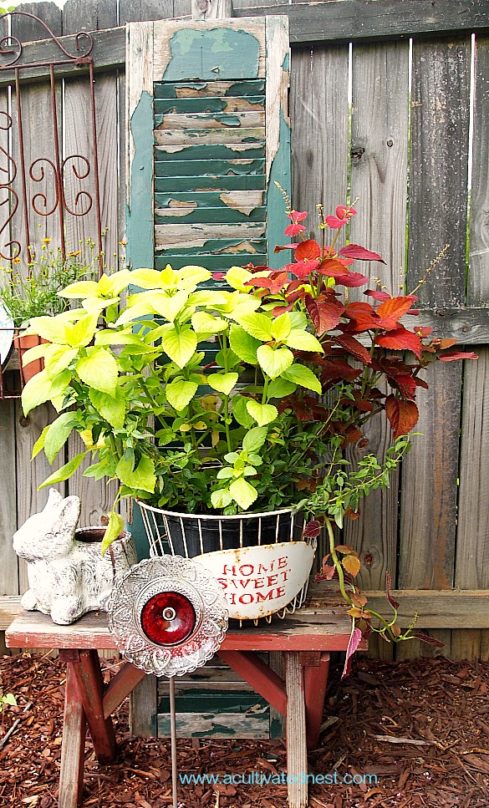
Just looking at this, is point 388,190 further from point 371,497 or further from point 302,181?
point 371,497

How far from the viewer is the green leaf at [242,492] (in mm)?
1546

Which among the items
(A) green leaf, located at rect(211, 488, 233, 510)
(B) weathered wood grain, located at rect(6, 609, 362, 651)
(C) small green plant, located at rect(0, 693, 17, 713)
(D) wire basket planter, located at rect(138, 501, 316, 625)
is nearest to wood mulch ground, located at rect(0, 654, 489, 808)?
(C) small green plant, located at rect(0, 693, 17, 713)

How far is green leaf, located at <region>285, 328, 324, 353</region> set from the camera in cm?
152

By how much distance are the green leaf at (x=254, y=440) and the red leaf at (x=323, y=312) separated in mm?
260

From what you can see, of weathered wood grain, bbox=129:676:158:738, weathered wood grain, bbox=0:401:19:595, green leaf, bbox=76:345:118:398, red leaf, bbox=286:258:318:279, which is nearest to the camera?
green leaf, bbox=76:345:118:398

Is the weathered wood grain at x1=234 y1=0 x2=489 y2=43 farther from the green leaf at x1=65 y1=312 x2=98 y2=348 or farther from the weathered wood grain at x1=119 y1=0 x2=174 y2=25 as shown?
the green leaf at x1=65 y1=312 x2=98 y2=348

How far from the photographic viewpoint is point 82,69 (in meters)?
2.37

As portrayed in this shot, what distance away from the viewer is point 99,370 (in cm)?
147

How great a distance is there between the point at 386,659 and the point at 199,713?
2.40 feet

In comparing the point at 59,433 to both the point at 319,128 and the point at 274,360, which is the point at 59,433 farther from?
the point at 319,128

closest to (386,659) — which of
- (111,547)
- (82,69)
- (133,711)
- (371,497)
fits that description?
(371,497)

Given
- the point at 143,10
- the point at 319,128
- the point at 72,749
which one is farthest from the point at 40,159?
the point at 72,749

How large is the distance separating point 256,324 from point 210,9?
3.79 feet

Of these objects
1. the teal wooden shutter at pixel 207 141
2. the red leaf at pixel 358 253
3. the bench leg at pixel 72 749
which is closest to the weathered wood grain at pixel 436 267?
the teal wooden shutter at pixel 207 141
